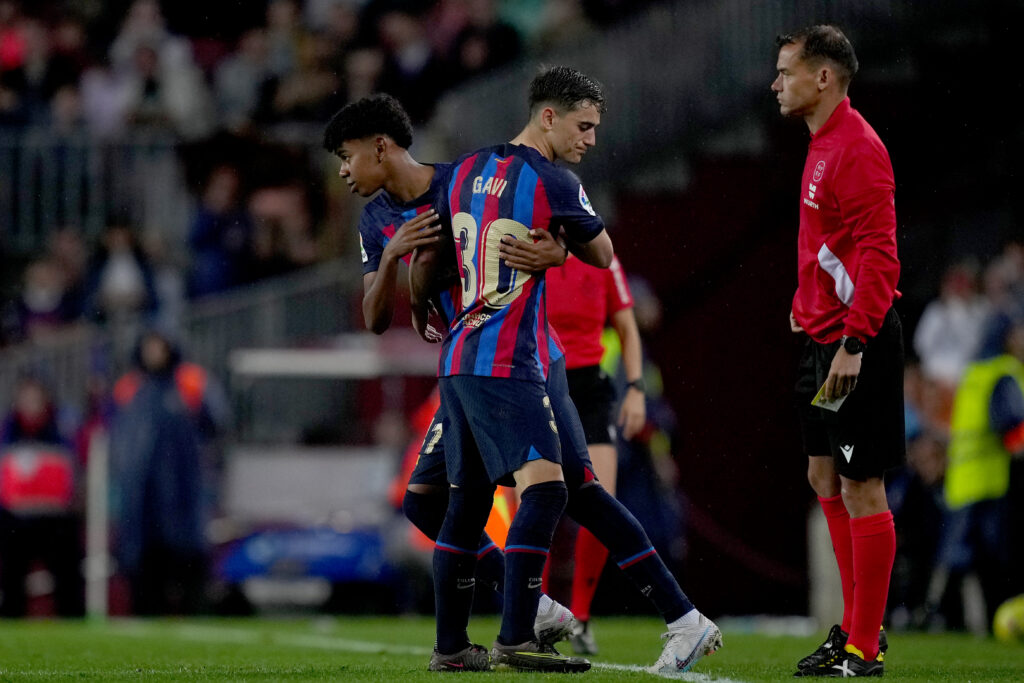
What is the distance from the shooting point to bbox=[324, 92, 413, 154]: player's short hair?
591 cm

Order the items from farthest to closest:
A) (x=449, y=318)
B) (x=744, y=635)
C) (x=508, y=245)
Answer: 1. (x=744, y=635)
2. (x=449, y=318)
3. (x=508, y=245)

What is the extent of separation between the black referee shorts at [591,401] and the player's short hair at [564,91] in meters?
2.20

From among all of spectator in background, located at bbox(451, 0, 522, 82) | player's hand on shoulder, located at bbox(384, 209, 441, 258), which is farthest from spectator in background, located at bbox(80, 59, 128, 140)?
player's hand on shoulder, located at bbox(384, 209, 441, 258)

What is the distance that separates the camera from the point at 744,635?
10328 millimetres

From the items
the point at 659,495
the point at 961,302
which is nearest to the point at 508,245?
the point at 659,495

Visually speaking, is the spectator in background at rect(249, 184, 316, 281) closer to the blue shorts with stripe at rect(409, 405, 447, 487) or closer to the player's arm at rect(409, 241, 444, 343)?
the blue shorts with stripe at rect(409, 405, 447, 487)

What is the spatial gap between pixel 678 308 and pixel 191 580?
15.9ft

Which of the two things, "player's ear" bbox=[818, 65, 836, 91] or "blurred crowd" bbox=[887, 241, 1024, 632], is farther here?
"blurred crowd" bbox=[887, 241, 1024, 632]

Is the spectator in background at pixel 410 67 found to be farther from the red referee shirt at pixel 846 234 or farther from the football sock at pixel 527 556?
the football sock at pixel 527 556

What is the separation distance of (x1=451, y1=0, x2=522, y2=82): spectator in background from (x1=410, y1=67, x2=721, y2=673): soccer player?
12879 millimetres

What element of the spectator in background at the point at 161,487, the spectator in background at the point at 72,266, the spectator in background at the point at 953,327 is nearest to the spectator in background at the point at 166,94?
the spectator in background at the point at 72,266

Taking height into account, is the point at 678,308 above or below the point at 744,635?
above

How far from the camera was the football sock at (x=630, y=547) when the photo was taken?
589cm

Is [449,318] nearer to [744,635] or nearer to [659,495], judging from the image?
[744,635]
